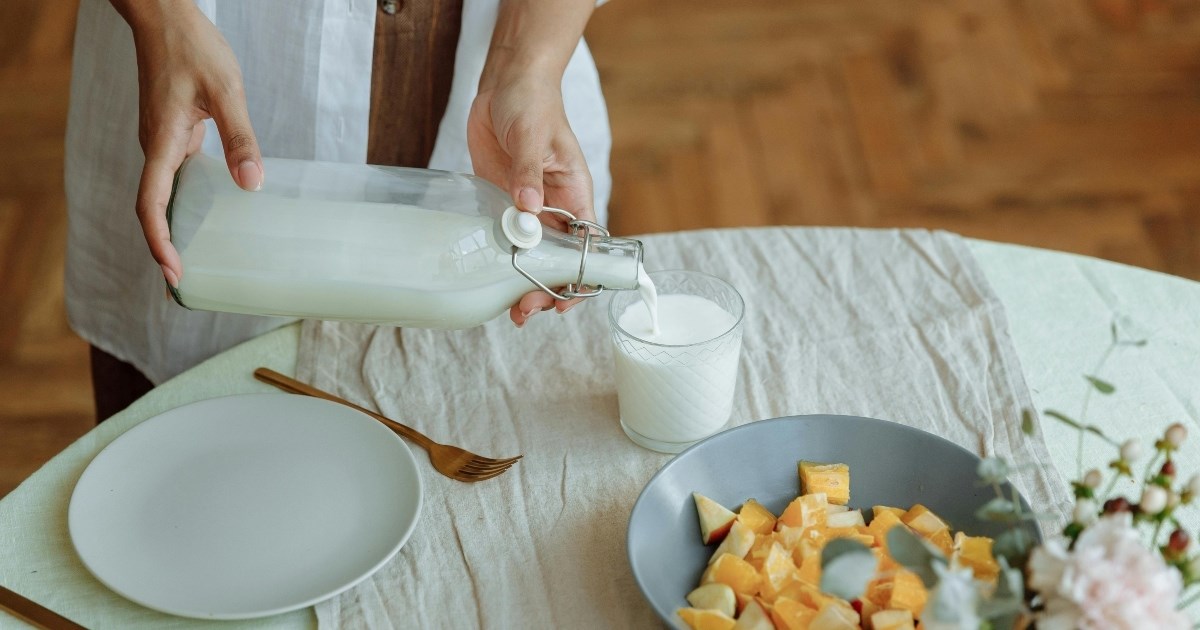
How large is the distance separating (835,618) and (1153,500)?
0.19 m

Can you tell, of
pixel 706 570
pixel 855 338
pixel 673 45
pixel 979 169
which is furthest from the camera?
pixel 673 45

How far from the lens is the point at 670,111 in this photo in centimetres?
247

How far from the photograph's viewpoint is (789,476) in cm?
79

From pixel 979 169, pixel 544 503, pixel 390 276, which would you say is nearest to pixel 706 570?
pixel 544 503

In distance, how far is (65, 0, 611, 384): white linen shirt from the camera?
1.02 metres

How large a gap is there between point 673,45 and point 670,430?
1.95 m

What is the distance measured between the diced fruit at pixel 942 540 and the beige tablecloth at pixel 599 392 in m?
0.08

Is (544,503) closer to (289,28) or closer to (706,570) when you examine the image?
(706,570)

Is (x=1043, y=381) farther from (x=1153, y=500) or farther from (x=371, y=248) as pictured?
(x=371, y=248)

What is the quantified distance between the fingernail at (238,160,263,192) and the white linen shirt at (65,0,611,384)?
29 cm

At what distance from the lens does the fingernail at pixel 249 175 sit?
2.40 ft

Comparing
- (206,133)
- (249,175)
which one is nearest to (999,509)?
(249,175)

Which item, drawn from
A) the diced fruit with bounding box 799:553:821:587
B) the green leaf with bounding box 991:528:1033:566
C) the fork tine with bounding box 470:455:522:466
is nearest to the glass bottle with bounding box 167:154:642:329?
the fork tine with bounding box 470:455:522:466

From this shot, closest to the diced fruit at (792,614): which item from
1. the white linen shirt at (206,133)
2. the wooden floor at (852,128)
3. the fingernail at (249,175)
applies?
the fingernail at (249,175)
